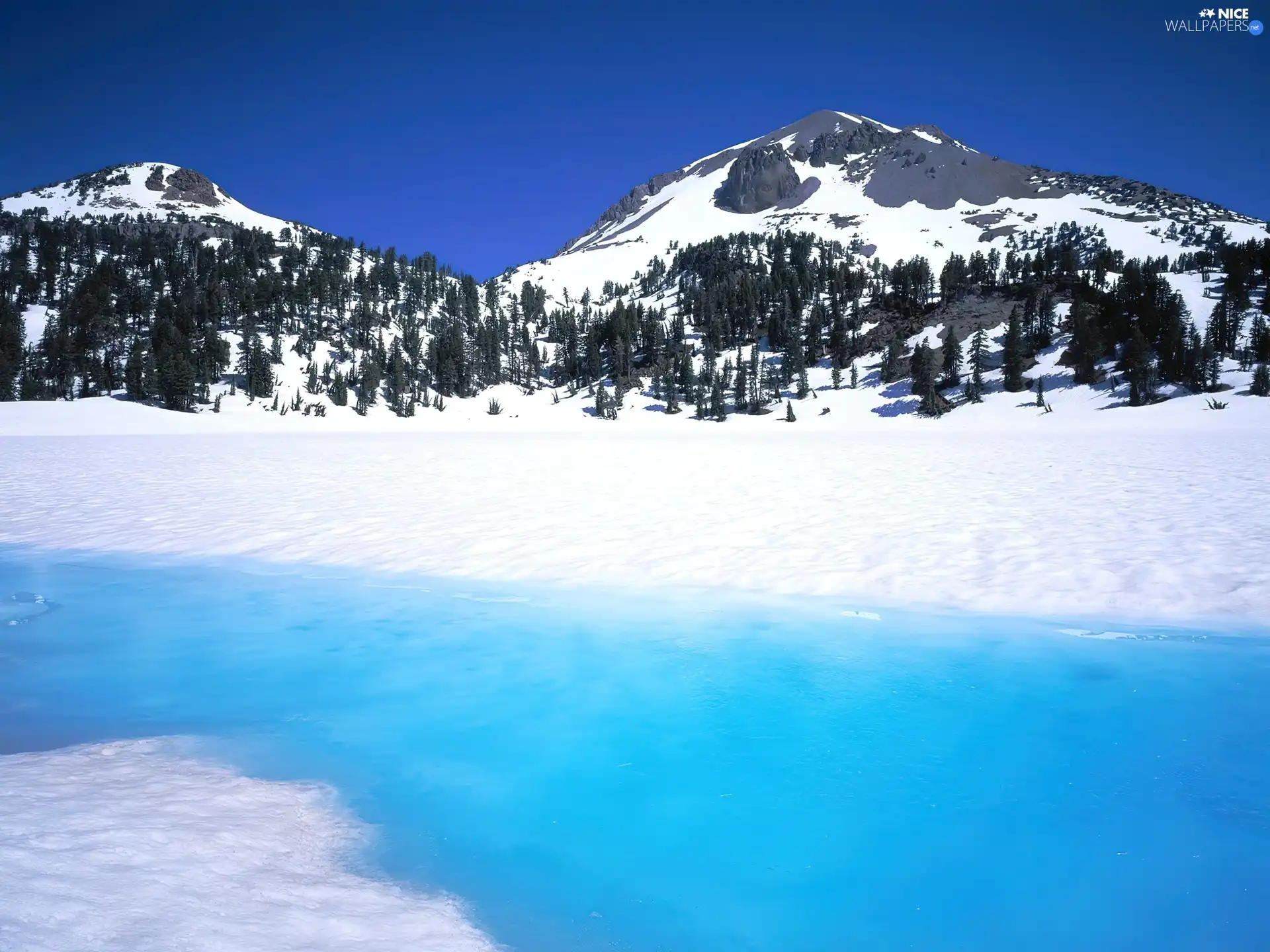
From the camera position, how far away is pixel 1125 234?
526 feet

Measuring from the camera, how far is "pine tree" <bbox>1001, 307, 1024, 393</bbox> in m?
64.8

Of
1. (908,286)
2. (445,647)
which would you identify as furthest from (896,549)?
(908,286)

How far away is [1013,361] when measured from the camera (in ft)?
214

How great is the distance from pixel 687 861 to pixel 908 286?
98.6 meters

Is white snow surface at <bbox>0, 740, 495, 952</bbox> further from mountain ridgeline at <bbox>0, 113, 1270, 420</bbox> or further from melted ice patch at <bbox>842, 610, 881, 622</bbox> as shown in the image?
mountain ridgeline at <bbox>0, 113, 1270, 420</bbox>

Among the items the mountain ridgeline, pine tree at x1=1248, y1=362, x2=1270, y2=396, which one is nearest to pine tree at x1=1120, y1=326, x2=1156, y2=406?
the mountain ridgeline

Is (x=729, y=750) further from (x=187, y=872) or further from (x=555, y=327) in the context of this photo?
(x=555, y=327)

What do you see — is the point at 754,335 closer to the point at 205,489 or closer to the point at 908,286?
the point at 908,286

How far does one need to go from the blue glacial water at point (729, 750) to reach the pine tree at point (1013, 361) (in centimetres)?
6577

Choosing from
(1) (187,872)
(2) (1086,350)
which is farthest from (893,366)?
(1) (187,872)

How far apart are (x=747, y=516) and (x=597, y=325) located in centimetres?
9571

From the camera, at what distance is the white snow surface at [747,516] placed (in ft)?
29.9

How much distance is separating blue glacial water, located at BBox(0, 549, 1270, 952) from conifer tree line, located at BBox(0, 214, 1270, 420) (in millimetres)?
60238

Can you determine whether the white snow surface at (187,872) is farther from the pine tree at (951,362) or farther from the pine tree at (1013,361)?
the pine tree at (951,362)
